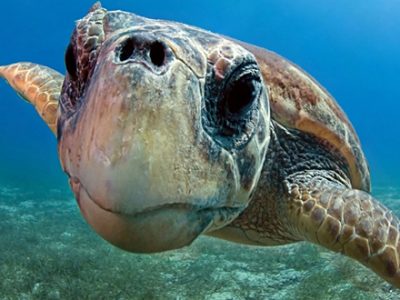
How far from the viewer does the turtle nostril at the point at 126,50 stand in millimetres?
1536

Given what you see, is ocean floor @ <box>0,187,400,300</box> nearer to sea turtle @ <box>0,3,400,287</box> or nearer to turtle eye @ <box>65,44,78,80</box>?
sea turtle @ <box>0,3,400,287</box>

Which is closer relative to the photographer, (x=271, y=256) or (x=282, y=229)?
(x=282, y=229)

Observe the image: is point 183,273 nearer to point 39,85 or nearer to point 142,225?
→ point 39,85

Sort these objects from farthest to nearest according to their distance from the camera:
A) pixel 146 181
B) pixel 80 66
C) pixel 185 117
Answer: pixel 80 66 < pixel 185 117 < pixel 146 181

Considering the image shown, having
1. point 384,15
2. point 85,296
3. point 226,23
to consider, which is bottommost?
point 85,296

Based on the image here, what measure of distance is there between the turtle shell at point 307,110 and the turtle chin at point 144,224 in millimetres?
1425

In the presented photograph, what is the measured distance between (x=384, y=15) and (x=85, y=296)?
98.8 m

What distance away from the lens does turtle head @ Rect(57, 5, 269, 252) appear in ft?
4.59

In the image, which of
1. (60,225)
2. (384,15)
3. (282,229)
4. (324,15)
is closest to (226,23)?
(324,15)

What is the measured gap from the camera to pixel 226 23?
80.8 meters

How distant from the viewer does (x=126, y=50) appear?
155cm

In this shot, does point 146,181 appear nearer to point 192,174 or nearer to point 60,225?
point 192,174

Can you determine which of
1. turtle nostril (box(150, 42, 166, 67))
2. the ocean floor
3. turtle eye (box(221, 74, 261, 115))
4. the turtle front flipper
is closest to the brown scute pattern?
turtle eye (box(221, 74, 261, 115))

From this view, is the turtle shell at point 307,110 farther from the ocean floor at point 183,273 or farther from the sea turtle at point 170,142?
the ocean floor at point 183,273
